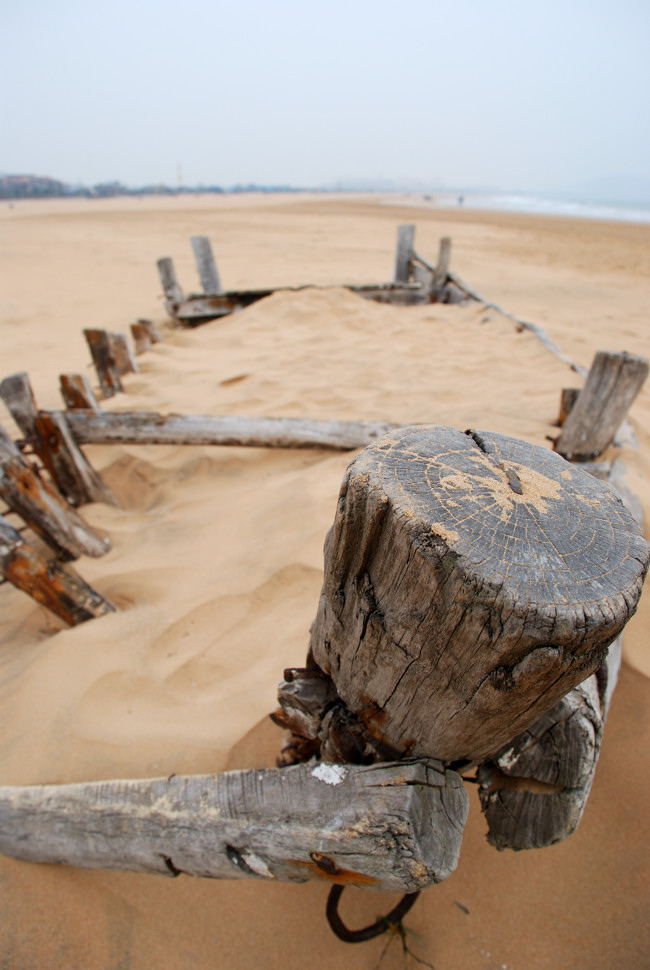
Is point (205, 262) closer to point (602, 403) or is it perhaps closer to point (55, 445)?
point (55, 445)

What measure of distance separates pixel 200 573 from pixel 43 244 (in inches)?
750

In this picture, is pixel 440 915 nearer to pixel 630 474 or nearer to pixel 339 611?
pixel 339 611

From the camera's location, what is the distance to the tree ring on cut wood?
76cm

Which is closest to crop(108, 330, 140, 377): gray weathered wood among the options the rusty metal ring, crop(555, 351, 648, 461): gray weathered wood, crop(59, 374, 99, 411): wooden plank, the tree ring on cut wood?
crop(59, 374, 99, 411): wooden plank

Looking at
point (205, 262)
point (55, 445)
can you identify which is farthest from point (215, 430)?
point (205, 262)

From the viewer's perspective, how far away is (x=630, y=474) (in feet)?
9.13

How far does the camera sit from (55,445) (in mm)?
3125

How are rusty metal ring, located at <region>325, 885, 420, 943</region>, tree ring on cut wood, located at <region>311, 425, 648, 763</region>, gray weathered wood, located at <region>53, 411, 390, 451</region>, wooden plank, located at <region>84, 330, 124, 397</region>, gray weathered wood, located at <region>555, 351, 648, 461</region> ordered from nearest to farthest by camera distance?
tree ring on cut wood, located at <region>311, 425, 648, 763</region>
rusty metal ring, located at <region>325, 885, 420, 943</region>
gray weathered wood, located at <region>555, 351, 648, 461</region>
gray weathered wood, located at <region>53, 411, 390, 451</region>
wooden plank, located at <region>84, 330, 124, 397</region>

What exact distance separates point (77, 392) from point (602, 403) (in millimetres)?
3440

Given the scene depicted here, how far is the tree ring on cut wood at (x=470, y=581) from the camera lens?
0.76 m

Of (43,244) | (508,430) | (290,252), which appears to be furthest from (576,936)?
(43,244)

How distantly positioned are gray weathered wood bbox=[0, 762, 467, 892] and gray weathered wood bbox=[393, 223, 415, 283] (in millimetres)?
8739

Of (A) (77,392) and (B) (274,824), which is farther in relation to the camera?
(A) (77,392)

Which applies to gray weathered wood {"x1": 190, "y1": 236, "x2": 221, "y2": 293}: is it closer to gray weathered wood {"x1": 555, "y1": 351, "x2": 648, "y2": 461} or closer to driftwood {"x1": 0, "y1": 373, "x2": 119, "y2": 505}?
driftwood {"x1": 0, "y1": 373, "x2": 119, "y2": 505}
